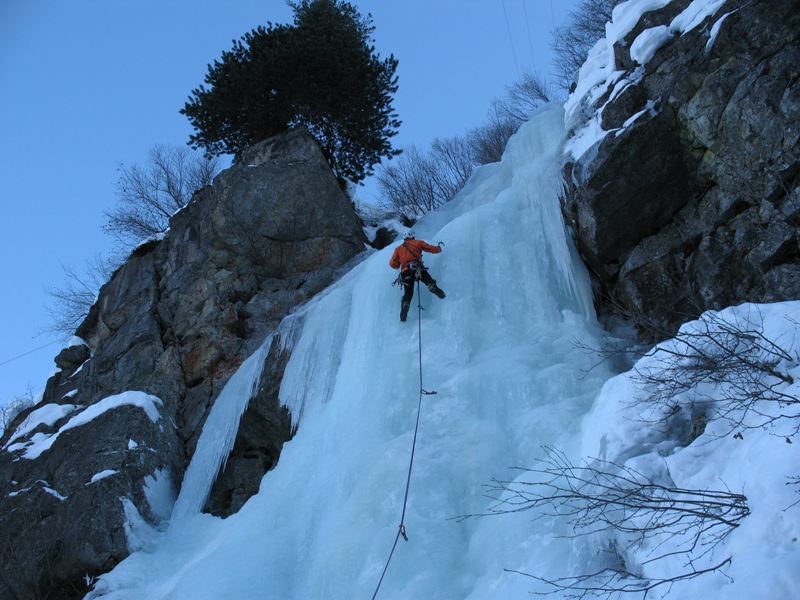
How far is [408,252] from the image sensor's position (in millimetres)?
7223

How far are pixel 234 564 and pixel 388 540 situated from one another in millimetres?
1546

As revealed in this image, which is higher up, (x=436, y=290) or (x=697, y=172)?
(x=436, y=290)

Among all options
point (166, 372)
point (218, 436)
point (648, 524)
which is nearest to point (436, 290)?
point (218, 436)

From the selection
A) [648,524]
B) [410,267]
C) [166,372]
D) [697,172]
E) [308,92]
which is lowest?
[648,524]

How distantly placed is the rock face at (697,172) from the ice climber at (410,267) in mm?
1694

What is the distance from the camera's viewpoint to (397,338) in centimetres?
681

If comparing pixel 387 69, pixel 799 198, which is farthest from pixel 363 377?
pixel 387 69

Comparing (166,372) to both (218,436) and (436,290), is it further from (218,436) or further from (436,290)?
(436,290)

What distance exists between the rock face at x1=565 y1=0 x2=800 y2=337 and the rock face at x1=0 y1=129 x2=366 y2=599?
13.9 feet

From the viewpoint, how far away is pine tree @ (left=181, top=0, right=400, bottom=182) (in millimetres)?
10375

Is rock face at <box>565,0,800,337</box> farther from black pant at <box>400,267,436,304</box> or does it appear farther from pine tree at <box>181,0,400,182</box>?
pine tree at <box>181,0,400,182</box>

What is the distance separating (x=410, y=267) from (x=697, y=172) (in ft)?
10.2

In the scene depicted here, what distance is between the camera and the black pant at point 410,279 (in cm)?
699

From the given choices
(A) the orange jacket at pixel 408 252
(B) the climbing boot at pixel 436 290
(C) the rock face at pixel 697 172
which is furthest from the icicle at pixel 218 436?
(C) the rock face at pixel 697 172
